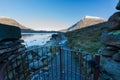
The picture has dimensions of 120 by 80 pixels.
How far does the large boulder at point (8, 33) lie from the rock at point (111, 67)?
1895 mm

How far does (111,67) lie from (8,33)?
2057 millimetres

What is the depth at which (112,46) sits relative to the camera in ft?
9.21

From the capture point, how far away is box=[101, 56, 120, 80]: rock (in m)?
2.63

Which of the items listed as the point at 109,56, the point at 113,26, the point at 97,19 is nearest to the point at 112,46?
the point at 109,56

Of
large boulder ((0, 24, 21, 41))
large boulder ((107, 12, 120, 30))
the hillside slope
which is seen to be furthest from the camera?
the hillside slope

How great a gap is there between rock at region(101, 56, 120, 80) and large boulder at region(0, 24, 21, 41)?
1895 millimetres

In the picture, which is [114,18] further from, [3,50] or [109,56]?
[3,50]

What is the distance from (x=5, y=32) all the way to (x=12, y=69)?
751 mm

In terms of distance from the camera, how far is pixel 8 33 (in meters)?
2.79

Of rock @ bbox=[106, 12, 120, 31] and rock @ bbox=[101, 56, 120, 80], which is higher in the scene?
rock @ bbox=[106, 12, 120, 31]

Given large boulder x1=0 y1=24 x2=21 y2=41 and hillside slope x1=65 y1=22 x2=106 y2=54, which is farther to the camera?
hillside slope x1=65 y1=22 x2=106 y2=54

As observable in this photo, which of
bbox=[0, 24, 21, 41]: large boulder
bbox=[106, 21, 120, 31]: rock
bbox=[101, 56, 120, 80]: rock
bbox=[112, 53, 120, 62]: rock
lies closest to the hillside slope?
bbox=[101, 56, 120, 80]: rock

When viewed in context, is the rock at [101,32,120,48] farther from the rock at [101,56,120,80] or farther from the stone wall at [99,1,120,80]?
the rock at [101,56,120,80]

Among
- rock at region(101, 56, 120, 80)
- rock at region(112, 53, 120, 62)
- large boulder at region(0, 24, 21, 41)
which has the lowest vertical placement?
rock at region(101, 56, 120, 80)
